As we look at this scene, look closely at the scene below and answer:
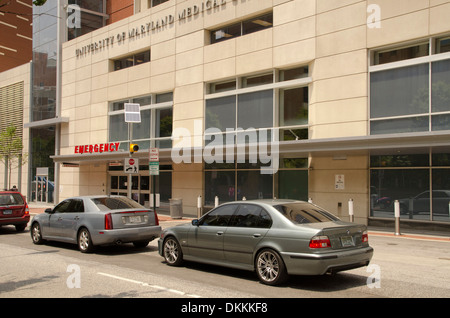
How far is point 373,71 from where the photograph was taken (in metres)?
16.8

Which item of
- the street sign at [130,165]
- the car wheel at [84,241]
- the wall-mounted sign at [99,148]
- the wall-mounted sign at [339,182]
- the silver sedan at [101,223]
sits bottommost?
the car wheel at [84,241]

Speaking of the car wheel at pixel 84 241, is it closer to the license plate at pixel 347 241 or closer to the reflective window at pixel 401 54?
the license plate at pixel 347 241

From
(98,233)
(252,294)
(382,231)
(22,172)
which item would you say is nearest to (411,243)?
(382,231)

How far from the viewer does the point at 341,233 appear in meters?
7.59

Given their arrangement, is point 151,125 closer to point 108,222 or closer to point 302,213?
point 108,222

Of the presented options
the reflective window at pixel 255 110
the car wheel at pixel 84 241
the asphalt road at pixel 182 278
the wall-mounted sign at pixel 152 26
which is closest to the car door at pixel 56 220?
the asphalt road at pixel 182 278

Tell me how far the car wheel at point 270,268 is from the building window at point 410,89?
1011cm

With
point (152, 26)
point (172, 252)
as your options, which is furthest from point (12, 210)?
point (152, 26)

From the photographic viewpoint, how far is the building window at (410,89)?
15234 millimetres

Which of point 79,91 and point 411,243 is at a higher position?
point 79,91
